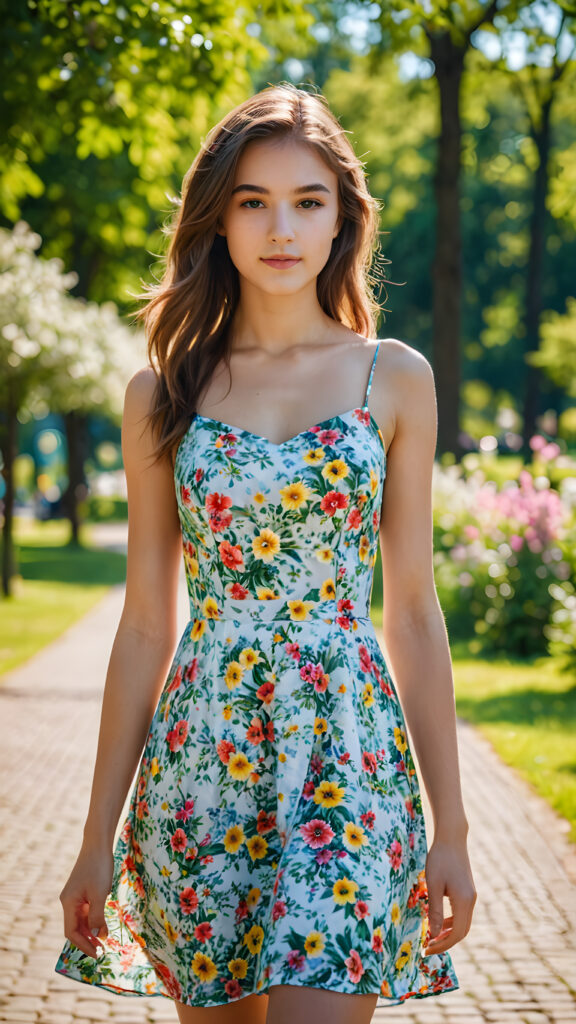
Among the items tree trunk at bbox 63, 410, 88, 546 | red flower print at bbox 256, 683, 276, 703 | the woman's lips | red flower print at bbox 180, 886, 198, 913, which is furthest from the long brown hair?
tree trunk at bbox 63, 410, 88, 546

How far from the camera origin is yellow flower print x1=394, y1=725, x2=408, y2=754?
230 centimetres

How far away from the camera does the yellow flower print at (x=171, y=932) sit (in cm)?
225

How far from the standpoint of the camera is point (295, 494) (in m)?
2.27

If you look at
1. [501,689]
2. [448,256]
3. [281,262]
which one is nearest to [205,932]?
[281,262]

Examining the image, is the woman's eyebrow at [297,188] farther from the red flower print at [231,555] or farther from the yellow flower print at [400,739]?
the yellow flower print at [400,739]

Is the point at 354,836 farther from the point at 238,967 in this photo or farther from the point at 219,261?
the point at 219,261

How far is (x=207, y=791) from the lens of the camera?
2.25 metres

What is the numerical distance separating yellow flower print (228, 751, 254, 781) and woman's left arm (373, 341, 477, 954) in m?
0.32

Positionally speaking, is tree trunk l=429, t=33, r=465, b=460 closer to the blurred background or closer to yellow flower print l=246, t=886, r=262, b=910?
the blurred background

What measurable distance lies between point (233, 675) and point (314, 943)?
0.51 meters

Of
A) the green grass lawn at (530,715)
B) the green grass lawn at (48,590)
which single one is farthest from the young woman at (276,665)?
the green grass lawn at (48,590)

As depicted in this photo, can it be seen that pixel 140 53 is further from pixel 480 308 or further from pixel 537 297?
pixel 480 308

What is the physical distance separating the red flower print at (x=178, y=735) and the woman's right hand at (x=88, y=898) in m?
0.25

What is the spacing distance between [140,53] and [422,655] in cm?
516
